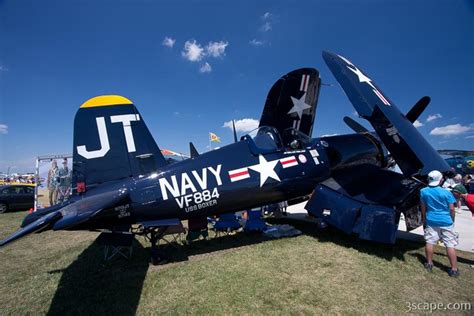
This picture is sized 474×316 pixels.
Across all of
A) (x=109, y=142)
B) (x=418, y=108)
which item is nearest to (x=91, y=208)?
(x=109, y=142)

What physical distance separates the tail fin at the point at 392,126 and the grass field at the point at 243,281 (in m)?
1.84

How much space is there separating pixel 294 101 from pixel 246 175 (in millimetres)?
3895

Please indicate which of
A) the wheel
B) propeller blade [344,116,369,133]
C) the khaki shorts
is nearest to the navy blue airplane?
the khaki shorts

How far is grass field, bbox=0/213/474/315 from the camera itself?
11.1 feet

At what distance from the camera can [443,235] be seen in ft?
13.5

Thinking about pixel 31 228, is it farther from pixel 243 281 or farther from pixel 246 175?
pixel 246 175

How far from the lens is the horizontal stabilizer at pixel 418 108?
643 cm

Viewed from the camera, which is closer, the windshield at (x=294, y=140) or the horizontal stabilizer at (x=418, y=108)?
the windshield at (x=294, y=140)

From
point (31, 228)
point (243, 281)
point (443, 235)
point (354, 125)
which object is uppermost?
point (354, 125)

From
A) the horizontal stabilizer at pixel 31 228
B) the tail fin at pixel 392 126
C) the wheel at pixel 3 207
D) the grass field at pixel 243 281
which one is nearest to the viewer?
the horizontal stabilizer at pixel 31 228

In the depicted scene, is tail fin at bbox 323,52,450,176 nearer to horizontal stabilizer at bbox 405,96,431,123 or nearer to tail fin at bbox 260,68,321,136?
horizontal stabilizer at bbox 405,96,431,123

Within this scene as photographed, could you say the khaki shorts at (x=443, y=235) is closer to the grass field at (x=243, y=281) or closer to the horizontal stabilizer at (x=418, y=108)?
the grass field at (x=243, y=281)

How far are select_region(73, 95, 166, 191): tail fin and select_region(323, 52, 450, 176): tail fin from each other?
14.5 feet

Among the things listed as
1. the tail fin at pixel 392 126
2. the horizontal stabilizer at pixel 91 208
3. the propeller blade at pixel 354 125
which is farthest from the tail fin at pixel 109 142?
the propeller blade at pixel 354 125
